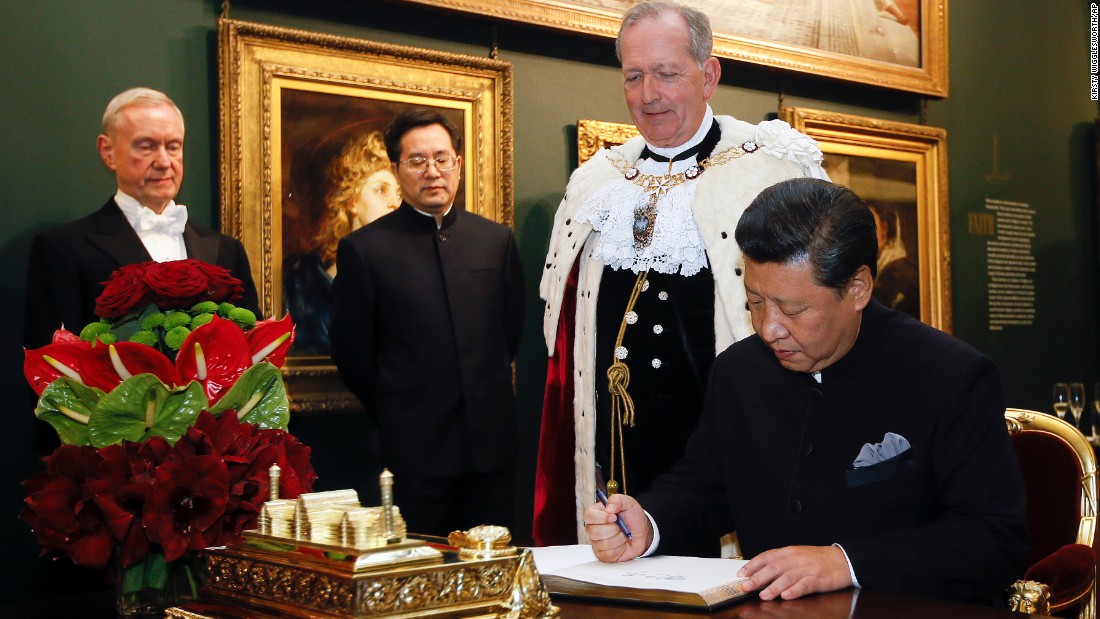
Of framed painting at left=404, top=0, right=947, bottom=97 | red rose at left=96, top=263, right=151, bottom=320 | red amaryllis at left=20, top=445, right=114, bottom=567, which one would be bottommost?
red amaryllis at left=20, top=445, right=114, bottom=567

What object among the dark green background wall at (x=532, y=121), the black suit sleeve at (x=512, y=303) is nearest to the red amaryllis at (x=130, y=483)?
the dark green background wall at (x=532, y=121)

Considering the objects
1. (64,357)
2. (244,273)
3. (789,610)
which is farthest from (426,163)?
(789,610)

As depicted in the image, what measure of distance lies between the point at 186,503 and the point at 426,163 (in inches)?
107

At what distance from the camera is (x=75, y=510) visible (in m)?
1.41

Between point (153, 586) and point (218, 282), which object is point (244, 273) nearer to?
point (218, 282)

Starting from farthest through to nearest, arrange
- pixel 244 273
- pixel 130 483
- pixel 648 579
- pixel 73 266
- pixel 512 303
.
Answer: pixel 512 303 < pixel 244 273 < pixel 73 266 < pixel 648 579 < pixel 130 483

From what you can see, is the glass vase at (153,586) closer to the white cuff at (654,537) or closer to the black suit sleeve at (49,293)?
the white cuff at (654,537)

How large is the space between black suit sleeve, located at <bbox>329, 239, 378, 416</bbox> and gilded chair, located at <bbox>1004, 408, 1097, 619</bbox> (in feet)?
6.77

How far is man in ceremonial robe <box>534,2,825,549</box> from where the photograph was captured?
3.05 meters

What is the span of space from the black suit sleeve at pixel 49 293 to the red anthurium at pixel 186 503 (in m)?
2.12

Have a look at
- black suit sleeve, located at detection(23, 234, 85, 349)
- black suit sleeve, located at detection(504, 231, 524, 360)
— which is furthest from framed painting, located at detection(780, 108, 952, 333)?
black suit sleeve, located at detection(23, 234, 85, 349)

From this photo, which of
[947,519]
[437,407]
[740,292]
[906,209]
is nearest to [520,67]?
[437,407]

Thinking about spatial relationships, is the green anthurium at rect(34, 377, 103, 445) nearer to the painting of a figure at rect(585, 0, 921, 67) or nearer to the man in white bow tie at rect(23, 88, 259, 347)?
the man in white bow tie at rect(23, 88, 259, 347)

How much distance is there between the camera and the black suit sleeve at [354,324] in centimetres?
382
